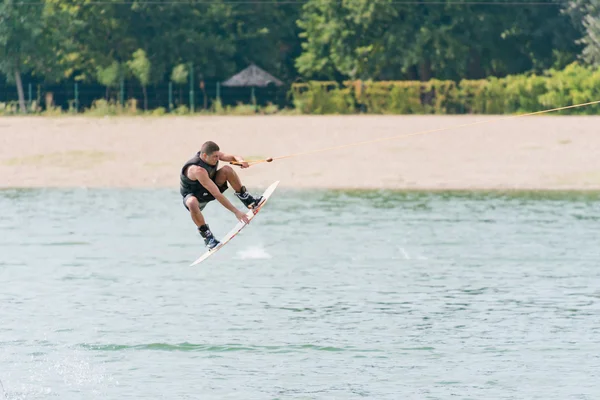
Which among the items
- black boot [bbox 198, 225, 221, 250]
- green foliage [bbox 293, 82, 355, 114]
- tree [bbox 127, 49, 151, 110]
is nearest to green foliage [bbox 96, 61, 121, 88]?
tree [bbox 127, 49, 151, 110]

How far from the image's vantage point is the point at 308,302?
82.4 ft

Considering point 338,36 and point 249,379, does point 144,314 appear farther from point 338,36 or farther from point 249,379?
point 338,36

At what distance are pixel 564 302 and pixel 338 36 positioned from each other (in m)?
40.5

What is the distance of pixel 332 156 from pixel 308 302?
68.2ft

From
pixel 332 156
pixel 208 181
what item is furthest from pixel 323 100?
pixel 208 181

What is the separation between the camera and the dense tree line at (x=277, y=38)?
206 feet

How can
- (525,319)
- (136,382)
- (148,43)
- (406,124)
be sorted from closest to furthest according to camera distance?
1. (136,382)
2. (525,319)
3. (406,124)
4. (148,43)

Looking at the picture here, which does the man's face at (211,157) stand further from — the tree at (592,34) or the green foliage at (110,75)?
the tree at (592,34)

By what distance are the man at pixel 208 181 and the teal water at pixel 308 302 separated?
1.91 meters

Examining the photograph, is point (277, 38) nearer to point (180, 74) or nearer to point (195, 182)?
point (180, 74)

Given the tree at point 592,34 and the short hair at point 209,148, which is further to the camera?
the tree at point 592,34

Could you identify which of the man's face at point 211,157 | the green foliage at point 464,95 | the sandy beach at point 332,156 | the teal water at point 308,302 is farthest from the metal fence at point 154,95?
the man's face at point 211,157

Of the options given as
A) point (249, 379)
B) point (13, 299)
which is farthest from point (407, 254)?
point (249, 379)

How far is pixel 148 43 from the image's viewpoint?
210 ft
